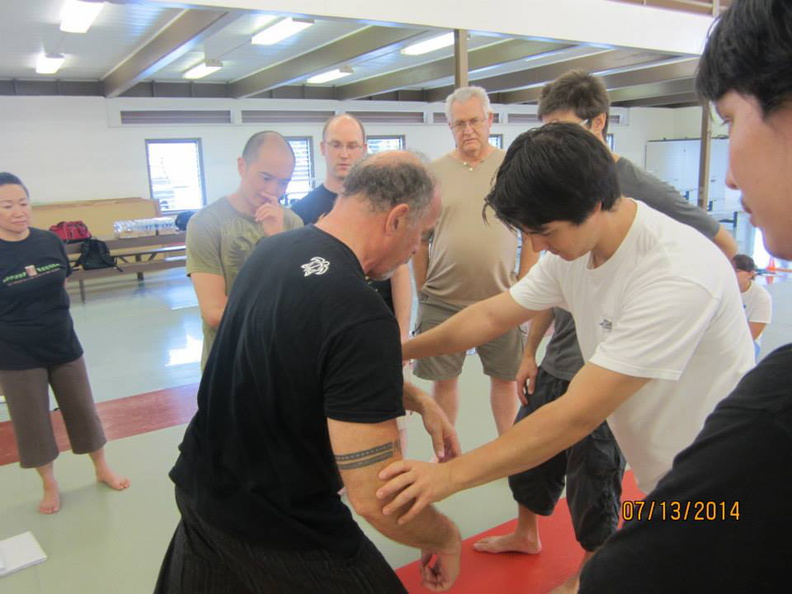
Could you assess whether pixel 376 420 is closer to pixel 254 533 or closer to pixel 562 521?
pixel 254 533

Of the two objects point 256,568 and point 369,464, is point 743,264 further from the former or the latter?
point 256,568

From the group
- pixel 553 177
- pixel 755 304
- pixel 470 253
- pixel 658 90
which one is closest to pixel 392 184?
pixel 553 177

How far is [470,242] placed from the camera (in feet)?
9.98

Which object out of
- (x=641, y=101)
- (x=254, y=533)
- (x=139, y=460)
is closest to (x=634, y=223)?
(x=254, y=533)

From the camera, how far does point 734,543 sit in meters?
0.52

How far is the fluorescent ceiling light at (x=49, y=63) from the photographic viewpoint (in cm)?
830

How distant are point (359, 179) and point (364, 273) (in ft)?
0.74

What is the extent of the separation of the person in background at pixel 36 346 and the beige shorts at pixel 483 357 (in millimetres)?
1826

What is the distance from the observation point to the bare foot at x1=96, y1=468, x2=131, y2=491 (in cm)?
321

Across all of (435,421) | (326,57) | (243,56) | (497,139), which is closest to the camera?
(435,421)

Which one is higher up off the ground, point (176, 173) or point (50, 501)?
point (176, 173)

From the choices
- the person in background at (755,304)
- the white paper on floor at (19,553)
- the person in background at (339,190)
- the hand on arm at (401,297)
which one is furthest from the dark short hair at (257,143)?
the person in background at (755,304)

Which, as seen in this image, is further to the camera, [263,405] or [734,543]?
[263,405]

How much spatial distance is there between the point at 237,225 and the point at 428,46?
24.3ft
